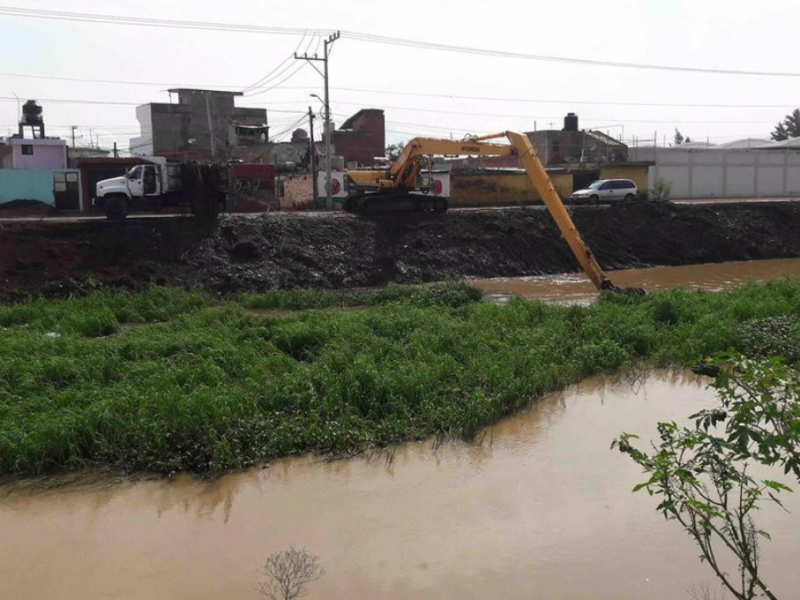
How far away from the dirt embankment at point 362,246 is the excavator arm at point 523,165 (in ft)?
5.78

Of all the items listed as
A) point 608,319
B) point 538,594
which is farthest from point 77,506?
point 608,319

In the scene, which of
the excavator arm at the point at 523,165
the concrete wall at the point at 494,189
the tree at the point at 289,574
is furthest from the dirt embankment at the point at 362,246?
the tree at the point at 289,574

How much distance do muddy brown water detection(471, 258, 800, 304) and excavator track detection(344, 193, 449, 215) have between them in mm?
4271

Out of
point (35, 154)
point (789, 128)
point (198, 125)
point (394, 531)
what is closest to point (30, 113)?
point (35, 154)

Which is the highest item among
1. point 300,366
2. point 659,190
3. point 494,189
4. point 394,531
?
point 494,189

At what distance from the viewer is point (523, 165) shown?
22.3 meters

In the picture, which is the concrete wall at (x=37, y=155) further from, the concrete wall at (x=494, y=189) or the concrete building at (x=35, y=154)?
the concrete wall at (x=494, y=189)

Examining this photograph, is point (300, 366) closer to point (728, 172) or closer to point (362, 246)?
point (362, 246)

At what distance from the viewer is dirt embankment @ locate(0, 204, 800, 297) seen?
22.2 meters

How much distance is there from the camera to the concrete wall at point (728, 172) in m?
54.0

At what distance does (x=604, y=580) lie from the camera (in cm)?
663

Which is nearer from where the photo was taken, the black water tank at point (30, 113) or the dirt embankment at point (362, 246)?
the dirt embankment at point (362, 246)

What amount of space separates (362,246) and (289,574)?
69.4ft

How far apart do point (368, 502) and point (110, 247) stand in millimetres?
17083
